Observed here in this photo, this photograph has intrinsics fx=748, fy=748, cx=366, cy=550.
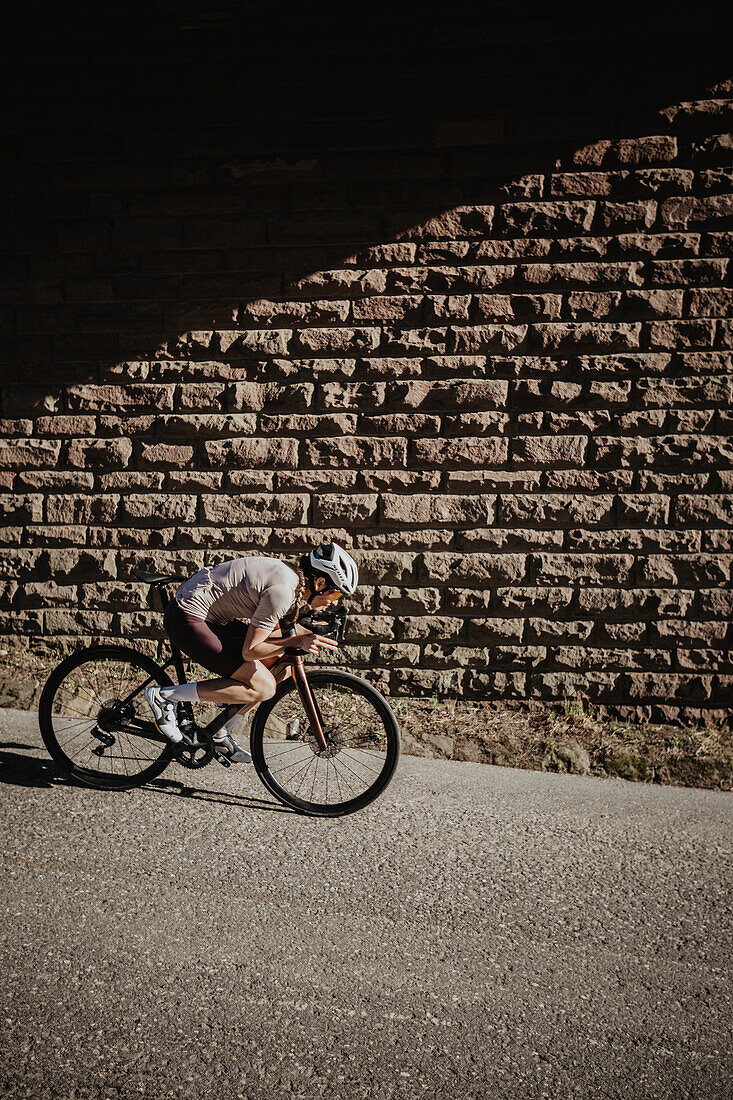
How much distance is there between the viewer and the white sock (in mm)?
3703

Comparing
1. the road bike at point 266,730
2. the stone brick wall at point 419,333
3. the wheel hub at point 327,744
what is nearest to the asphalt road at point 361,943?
the road bike at point 266,730

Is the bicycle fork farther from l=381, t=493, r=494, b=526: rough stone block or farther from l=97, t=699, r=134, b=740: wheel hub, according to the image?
l=381, t=493, r=494, b=526: rough stone block

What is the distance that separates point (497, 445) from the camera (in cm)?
494

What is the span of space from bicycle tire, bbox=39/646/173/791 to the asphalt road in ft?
0.30

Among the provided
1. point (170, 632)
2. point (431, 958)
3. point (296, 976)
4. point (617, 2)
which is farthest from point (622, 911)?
point (617, 2)

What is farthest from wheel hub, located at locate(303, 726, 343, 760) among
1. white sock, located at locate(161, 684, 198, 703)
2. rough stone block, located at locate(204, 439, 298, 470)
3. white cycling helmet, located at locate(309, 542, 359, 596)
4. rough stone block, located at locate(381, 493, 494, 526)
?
rough stone block, located at locate(204, 439, 298, 470)

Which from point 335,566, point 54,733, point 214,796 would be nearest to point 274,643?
point 335,566

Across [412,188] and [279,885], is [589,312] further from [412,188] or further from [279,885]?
[279,885]

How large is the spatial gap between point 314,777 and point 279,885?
0.87 m

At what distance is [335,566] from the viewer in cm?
358

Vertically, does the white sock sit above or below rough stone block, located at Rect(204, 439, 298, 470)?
below

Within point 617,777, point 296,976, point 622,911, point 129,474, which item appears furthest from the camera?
point 129,474

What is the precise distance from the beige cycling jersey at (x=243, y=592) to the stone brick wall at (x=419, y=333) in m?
1.40

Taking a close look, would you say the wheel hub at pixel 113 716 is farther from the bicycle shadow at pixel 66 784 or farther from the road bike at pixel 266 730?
the bicycle shadow at pixel 66 784
